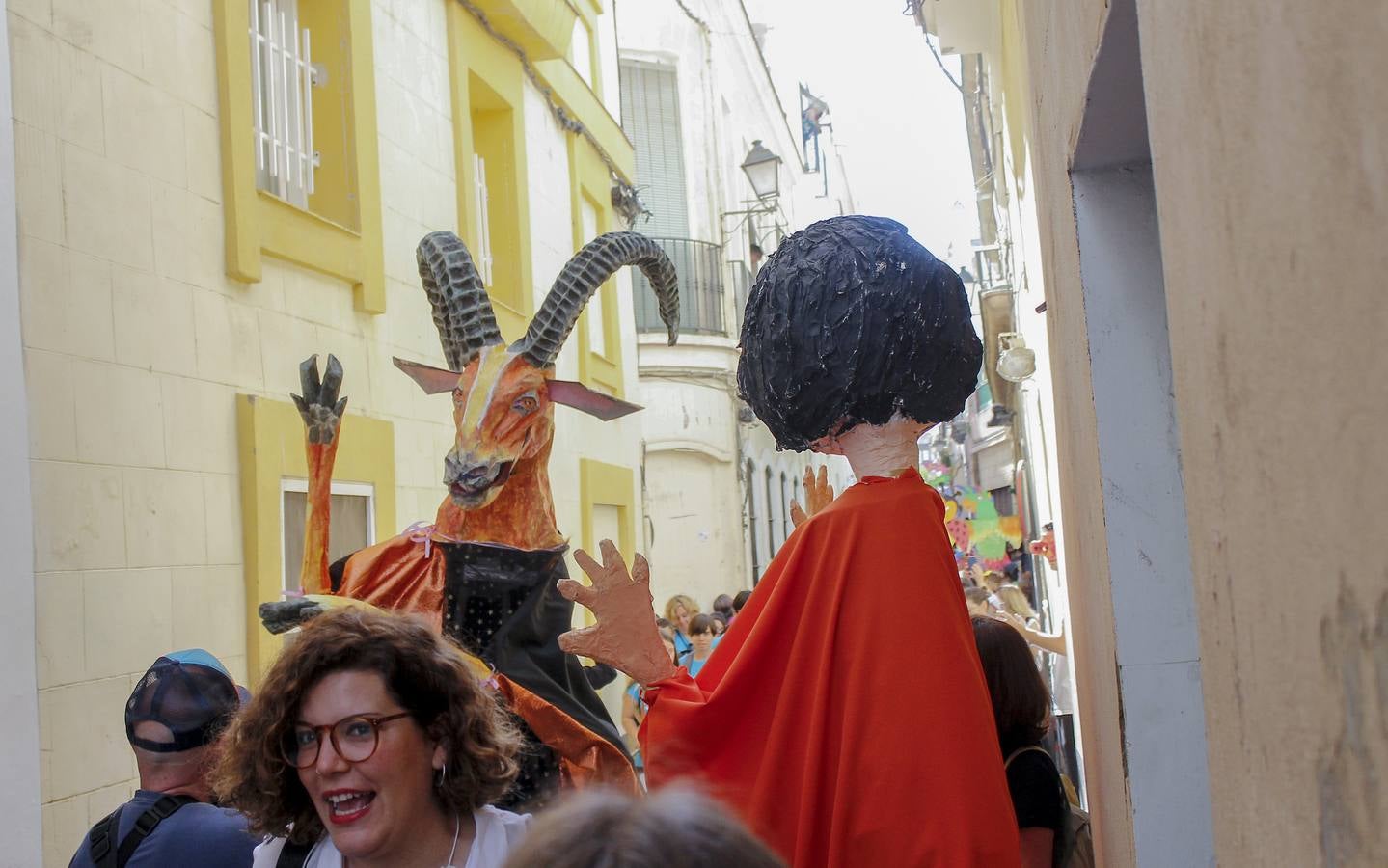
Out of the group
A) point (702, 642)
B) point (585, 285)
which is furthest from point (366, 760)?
point (702, 642)

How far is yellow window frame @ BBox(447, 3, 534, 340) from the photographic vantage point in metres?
8.60

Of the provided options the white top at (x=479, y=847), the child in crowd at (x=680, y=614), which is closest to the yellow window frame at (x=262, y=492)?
the white top at (x=479, y=847)

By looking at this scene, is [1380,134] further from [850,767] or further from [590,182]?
[590,182]

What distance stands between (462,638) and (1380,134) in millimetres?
3691

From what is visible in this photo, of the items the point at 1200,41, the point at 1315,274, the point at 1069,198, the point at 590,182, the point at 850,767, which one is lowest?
the point at 850,767

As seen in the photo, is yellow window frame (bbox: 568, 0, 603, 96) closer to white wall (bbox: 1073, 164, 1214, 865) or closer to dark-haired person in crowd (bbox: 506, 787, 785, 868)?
white wall (bbox: 1073, 164, 1214, 865)

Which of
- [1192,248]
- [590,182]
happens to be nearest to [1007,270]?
[590,182]

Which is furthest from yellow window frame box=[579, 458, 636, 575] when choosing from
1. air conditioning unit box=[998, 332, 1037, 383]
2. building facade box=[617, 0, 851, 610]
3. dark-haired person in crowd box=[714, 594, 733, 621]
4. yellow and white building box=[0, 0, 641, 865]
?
building facade box=[617, 0, 851, 610]

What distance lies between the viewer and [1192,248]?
4.21 feet

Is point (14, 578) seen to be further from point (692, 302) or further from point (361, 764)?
point (692, 302)

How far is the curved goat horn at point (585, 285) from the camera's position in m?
4.67

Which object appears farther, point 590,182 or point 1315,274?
point 590,182

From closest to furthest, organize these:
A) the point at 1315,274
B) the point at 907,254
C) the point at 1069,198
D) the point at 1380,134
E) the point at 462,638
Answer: the point at 1380,134 → the point at 1315,274 → the point at 1069,198 → the point at 907,254 → the point at 462,638

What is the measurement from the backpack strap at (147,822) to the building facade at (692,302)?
13921 mm
